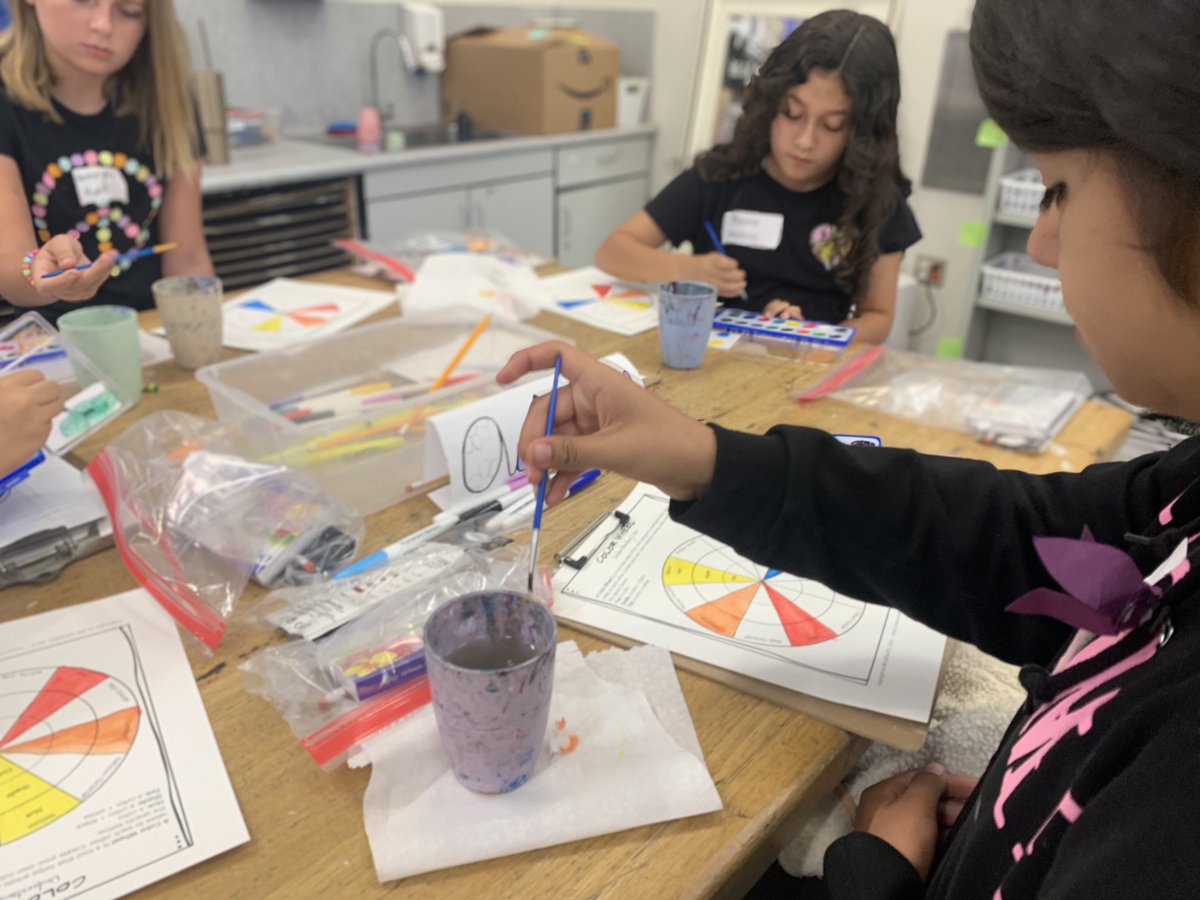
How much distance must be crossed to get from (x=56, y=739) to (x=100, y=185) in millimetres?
1243

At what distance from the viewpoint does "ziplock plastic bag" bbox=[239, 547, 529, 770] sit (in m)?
0.60

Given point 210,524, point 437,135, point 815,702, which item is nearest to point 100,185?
point 210,524

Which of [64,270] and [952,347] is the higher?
[64,270]

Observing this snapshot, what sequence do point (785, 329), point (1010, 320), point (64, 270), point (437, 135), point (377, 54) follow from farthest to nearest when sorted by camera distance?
point (437, 135) < point (377, 54) < point (1010, 320) < point (785, 329) < point (64, 270)

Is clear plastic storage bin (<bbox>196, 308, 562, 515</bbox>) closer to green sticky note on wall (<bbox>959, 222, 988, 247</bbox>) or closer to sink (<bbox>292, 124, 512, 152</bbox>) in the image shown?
green sticky note on wall (<bbox>959, 222, 988, 247</bbox>)

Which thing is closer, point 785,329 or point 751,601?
point 751,601

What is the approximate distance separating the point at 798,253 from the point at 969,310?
1.37m

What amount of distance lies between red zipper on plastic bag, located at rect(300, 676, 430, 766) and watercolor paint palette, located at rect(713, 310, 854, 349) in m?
0.89

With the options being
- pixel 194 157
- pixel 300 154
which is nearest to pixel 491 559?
pixel 194 157

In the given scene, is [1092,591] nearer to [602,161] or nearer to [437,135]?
[602,161]

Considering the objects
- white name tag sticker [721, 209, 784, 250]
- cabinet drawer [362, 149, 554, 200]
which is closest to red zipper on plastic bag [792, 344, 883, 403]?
white name tag sticker [721, 209, 784, 250]

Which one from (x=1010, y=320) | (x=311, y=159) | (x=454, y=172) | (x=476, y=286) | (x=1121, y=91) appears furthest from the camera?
(x=1010, y=320)

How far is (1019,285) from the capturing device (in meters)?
2.71

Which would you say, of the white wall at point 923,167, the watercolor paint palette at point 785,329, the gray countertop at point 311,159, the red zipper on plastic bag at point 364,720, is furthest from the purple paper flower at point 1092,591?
the white wall at point 923,167
